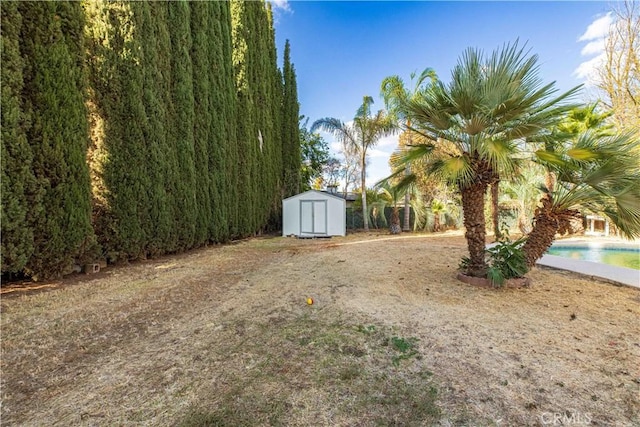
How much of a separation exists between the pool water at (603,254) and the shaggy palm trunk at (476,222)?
14.7 ft

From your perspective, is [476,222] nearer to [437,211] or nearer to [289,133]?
[437,211]

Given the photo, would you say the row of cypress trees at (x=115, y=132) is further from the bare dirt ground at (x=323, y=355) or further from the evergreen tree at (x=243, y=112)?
the bare dirt ground at (x=323, y=355)

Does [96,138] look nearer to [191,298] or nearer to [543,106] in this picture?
[191,298]

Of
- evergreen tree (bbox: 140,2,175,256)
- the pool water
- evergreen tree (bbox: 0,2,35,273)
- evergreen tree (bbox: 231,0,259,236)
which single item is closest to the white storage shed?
evergreen tree (bbox: 231,0,259,236)

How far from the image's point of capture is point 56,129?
16.0ft

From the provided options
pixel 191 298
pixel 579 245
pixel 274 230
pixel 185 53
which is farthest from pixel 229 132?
pixel 579 245

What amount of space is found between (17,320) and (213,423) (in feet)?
10.5

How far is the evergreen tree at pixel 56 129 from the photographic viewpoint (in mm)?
4656

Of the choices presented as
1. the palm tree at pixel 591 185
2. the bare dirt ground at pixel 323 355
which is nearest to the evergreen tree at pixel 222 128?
the bare dirt ground at pixel 323 355

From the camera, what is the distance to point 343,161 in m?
27.2

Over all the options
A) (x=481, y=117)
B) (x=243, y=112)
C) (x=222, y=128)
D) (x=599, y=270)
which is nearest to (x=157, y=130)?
(x=222, y=128)

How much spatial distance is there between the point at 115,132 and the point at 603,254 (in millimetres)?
12497

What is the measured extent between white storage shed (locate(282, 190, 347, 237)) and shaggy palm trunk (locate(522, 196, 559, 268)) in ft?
34.2

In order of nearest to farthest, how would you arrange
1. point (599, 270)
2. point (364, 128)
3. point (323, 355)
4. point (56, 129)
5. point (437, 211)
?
point (323, 355)
point (56, 129)
point (599, 270)
point (437, 211)
point (364, 128)
